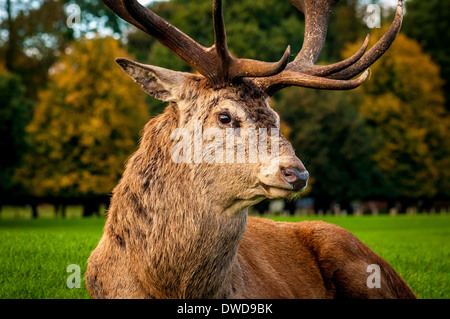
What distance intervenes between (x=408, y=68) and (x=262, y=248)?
4196 centimetres

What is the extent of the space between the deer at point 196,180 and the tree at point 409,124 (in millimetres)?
41042

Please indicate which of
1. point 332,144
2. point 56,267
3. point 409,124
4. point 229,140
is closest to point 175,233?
point 229,140

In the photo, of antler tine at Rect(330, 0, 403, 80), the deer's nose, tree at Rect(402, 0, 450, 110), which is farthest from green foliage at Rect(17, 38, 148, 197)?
tree at Rect(402, 0, 450, 110)

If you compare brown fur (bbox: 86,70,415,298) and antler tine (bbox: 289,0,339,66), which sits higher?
antler tine (bbox: 289,0,339,66)

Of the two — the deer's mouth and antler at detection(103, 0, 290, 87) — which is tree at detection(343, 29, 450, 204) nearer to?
antler at detection(103, 0, 290, 87)

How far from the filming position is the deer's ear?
5320 mm

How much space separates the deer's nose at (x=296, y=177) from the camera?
4.68 m

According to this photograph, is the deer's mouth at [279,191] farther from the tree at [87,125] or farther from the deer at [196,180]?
the tree at [87,125]

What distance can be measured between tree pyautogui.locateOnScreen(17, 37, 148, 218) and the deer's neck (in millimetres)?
28192

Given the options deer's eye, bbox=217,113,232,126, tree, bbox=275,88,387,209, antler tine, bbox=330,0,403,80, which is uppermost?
antler tine, bbox=330,0,403,80

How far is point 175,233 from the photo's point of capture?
504 centimetres

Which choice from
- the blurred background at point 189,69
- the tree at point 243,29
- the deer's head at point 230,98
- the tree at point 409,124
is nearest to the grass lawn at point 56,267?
the deer's head at point 230,98

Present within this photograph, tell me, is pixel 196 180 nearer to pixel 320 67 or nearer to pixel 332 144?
pixel 320 67

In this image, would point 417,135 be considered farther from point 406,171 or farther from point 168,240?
point 168,240
